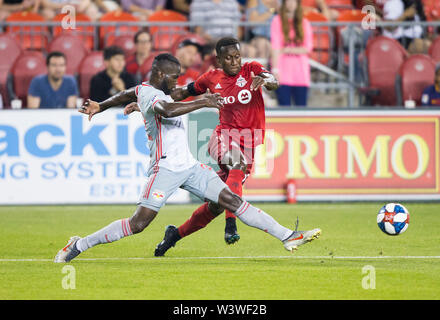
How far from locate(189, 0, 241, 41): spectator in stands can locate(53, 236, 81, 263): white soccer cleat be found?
8178mm

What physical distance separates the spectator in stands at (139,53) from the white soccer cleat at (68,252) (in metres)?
6.94

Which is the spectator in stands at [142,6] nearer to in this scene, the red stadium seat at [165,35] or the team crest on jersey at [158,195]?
the red stadium seat at [165,35]

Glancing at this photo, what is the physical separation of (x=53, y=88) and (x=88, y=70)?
123 cm

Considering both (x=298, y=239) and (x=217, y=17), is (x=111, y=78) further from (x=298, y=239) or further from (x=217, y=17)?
(x=298, y=239)

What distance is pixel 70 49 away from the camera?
15.9 m

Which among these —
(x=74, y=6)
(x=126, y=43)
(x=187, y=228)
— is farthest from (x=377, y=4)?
(x=187, y=228)

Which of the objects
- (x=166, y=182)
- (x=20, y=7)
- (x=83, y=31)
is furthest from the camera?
(x=20, y=7)

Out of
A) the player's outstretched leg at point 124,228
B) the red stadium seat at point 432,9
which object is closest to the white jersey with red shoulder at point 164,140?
the player's outstretched leg at point 124,228

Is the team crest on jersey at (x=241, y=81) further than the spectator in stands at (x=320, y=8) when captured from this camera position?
No

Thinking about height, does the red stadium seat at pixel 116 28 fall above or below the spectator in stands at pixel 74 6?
below

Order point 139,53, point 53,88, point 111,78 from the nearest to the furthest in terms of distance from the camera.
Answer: point 53,88 < point 111,78 < point 139,53

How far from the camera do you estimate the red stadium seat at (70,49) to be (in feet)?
52.3

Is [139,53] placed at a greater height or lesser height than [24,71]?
greater

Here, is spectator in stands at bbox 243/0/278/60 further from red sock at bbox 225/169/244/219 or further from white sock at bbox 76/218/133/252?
white sock at bbox 76/218/133/252
